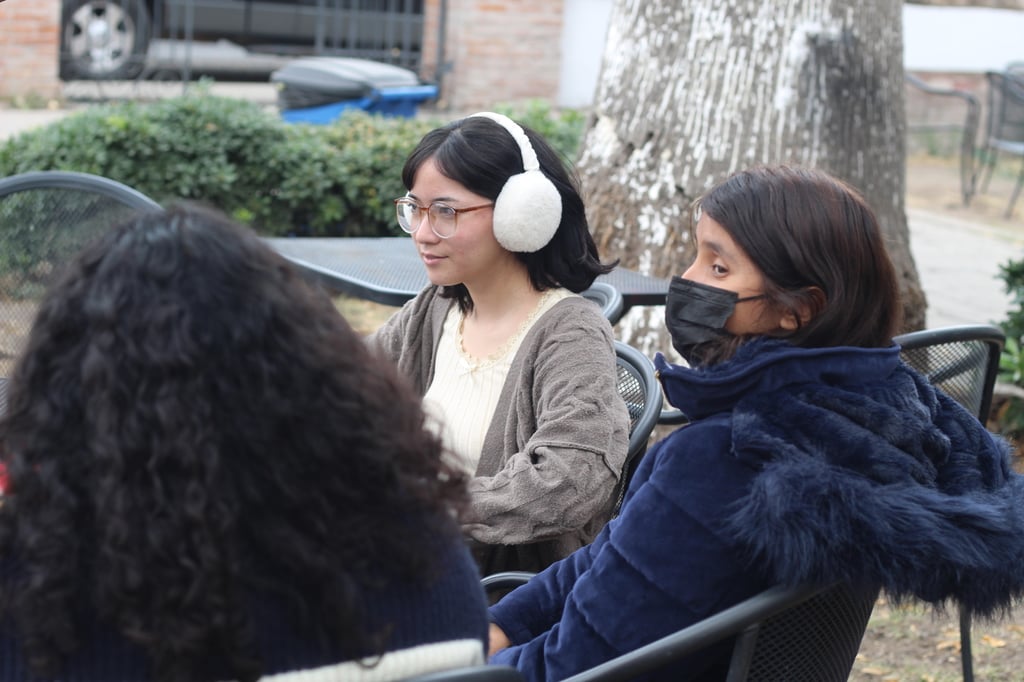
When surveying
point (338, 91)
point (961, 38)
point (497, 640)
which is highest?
point (961, 38)

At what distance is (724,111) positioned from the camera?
4.42 metres

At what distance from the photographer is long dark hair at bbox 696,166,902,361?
1.70m

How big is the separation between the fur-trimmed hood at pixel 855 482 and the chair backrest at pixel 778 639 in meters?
0.06

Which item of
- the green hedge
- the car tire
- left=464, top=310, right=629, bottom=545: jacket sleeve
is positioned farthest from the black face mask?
the car tire

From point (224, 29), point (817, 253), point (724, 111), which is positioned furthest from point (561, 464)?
point (224, 29)

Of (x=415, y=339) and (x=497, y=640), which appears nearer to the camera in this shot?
(x=497, y=640)

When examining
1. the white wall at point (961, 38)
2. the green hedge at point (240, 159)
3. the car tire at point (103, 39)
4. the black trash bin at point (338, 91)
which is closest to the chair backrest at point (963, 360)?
the green hedge at point (240, 159)

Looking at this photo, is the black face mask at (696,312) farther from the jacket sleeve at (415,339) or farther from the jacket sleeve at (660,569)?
the jacket sleeve at (415,339)

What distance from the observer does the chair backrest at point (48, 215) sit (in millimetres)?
2887

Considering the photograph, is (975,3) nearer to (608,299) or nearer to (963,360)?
(963,360)

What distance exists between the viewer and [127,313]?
1144mm

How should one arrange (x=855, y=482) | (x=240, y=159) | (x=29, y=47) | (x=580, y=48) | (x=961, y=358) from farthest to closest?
(x=580, y=48)
(x=29, y=47)
(x=240, y=159)
(x=961, y=358)
(x=855, y=482)

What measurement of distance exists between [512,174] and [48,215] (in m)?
1.24

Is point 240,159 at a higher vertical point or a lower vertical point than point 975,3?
lower
